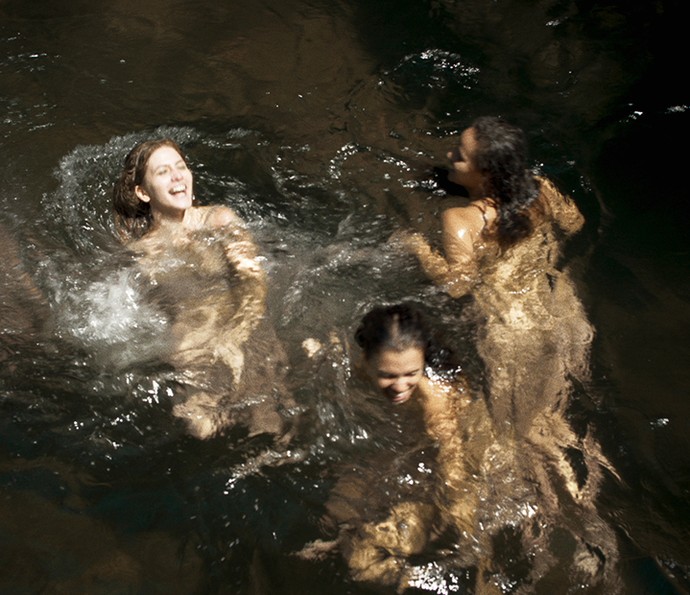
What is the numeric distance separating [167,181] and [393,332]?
5.87 feet

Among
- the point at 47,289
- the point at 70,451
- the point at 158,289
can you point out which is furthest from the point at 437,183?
the point at 70,451

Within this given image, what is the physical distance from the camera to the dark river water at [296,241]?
3287mm

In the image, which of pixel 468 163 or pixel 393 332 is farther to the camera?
pixel 468 163

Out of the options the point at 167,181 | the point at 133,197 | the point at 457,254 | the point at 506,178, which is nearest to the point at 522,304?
the point at 457,254

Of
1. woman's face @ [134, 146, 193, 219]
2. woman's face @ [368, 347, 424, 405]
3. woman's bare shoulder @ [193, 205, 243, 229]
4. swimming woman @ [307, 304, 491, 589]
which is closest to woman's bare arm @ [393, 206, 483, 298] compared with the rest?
swimming woman @ [307, 304, 491, 589]

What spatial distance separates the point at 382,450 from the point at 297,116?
2.99 metres

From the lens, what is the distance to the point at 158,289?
178 inches

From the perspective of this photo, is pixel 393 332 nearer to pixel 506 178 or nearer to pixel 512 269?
pixel 512 269

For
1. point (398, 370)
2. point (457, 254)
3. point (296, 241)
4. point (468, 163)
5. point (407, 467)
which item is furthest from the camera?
point (296, 241)

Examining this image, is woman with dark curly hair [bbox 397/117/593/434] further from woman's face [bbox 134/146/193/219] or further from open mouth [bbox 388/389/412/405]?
woman's face [bbox 134/146/193/219]

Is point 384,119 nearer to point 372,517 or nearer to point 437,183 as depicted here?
point 437,183

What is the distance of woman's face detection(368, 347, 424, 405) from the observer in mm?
3307

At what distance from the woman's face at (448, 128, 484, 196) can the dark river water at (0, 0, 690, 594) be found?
0.51 m

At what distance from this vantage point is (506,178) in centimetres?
427
